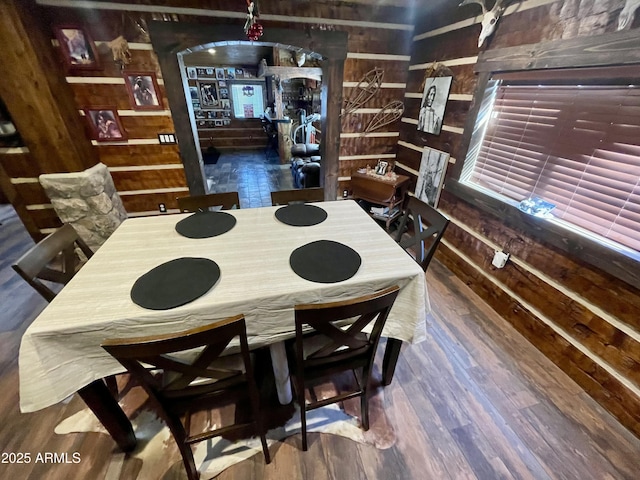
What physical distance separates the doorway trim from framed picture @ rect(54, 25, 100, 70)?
499mm

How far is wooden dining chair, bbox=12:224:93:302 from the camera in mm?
1137

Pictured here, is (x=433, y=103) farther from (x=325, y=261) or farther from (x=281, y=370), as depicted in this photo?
(x=281, y=370)

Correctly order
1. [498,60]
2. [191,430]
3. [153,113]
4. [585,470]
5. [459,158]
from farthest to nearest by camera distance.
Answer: [153,113], [459,158], [498,60], [191,430], [585,470]

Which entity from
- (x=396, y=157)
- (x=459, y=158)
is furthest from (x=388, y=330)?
(x=396, y=157)

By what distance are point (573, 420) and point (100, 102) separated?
4267 millimetres

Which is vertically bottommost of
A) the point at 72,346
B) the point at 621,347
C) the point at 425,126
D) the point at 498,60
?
the point at 621,347

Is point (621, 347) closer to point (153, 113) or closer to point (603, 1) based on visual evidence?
point (603, 1)

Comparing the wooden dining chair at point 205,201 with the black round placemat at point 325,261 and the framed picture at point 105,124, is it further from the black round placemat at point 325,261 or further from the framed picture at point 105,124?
the framed picture at point 105,124

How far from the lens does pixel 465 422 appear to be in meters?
1.39

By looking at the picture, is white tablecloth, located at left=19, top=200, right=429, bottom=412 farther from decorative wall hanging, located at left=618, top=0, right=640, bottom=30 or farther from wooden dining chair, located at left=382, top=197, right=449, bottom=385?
decorative wall hanging, located at left=618, top=0, right=640, bottom=30

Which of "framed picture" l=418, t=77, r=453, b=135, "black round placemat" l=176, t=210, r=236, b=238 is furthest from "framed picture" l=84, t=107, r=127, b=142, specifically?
"framed picture" l=418, t=77, r=453, b=135

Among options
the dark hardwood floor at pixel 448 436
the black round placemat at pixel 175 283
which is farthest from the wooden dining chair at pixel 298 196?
the dark hardwood floor at pixel 448 436

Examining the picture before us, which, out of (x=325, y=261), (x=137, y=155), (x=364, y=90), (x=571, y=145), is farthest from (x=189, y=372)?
(x=364, y=90)

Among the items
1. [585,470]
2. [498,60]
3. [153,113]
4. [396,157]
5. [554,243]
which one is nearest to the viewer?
[585,470]
